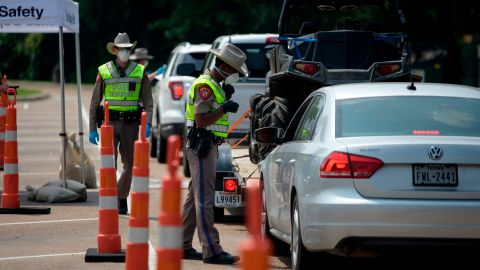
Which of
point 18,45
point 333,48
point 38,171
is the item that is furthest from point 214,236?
point 18,45

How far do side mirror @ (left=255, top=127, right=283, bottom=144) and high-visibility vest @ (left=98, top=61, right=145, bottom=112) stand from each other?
13.6 feet

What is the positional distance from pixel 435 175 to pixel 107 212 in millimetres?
3019

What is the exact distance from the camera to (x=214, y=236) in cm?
1080

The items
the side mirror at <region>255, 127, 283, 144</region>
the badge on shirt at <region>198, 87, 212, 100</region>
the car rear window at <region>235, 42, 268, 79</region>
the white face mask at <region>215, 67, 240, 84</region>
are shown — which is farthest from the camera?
the car rear window at <region>235, 42, 268, 79</region>

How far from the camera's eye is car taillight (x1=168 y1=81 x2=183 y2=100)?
68.8ft

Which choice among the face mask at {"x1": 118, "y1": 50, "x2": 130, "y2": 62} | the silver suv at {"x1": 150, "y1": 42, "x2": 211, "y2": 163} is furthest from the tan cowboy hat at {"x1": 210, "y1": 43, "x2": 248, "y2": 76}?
the silver suv at {"x1": 150, "y1": 42, "x2": 211, "y2": 163}

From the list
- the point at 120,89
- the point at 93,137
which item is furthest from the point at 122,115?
the point at 93,137

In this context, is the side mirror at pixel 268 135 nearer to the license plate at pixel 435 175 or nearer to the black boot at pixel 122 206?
the license plate at pixel 435 175

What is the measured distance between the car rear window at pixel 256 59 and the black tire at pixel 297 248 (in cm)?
972

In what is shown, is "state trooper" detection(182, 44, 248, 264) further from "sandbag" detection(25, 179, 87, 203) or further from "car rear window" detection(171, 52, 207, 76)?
"car rear window" detection(171, 52, 207, 76)

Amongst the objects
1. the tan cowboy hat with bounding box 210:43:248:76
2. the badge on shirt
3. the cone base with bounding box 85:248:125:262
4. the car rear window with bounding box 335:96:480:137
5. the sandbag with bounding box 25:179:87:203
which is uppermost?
the tan cowboy hat with bounding box 210:43:248:76

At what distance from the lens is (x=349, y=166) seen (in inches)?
351

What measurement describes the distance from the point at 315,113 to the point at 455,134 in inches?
49.8

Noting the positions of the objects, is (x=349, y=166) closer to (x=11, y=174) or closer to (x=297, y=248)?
(x=297, y=248)
